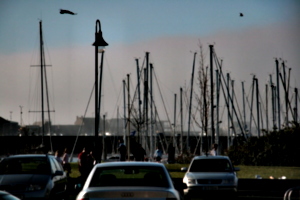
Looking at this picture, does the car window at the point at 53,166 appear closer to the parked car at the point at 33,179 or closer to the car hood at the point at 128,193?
the parked car at the point at 33,179

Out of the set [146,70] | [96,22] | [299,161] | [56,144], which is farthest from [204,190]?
[56,144]

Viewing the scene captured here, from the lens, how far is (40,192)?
1952 centimetres

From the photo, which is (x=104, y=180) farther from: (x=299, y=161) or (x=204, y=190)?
(x=299, y=161)

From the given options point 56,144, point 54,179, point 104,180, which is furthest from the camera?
point 56,144

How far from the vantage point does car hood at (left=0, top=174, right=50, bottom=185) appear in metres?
19.6

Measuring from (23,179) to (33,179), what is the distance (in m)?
0.26

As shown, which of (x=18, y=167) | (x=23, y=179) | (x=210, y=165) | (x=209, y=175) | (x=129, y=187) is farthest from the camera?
(x=210, y=165)

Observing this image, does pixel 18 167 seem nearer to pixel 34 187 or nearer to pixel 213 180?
pixel 34 187

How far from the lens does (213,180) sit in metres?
25.4

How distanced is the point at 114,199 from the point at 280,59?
6560 cm

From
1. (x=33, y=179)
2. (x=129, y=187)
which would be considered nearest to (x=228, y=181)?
(x=33, y=179)

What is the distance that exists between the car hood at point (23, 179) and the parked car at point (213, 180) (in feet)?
21.2

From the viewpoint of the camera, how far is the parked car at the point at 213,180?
2517cm

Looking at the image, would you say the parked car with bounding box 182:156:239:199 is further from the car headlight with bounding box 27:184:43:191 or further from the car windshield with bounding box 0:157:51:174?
the car headlight with bounding box 27:184:43:191
